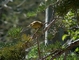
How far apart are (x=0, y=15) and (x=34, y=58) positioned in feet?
19.9

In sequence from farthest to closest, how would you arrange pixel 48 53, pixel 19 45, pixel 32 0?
1. pixel 32 0
2. pixel 48 53
3. pixel 19 45

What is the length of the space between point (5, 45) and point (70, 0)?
25cm

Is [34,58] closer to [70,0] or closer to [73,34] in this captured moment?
[70,0]

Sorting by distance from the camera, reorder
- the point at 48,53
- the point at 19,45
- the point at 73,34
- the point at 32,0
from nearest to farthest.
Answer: the point at 19,45, the point at 48,53, the point at 73,34, the point at 32,0

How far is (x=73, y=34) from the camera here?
1371 mm

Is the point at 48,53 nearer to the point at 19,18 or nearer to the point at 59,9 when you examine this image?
the point at 59,9

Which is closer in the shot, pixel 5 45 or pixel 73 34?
pixel 5 45

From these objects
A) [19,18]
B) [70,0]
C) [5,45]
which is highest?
[70,0]

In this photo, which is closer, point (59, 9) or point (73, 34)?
point (59, 9)

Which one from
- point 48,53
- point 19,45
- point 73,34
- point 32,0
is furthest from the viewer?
point 32,0

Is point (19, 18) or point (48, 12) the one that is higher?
point (48, 12)

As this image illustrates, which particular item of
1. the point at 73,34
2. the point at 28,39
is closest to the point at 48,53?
the point at 28,39

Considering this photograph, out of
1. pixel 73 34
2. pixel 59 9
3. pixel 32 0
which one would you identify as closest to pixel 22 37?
pixel 59 9

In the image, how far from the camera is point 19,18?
6844mm
